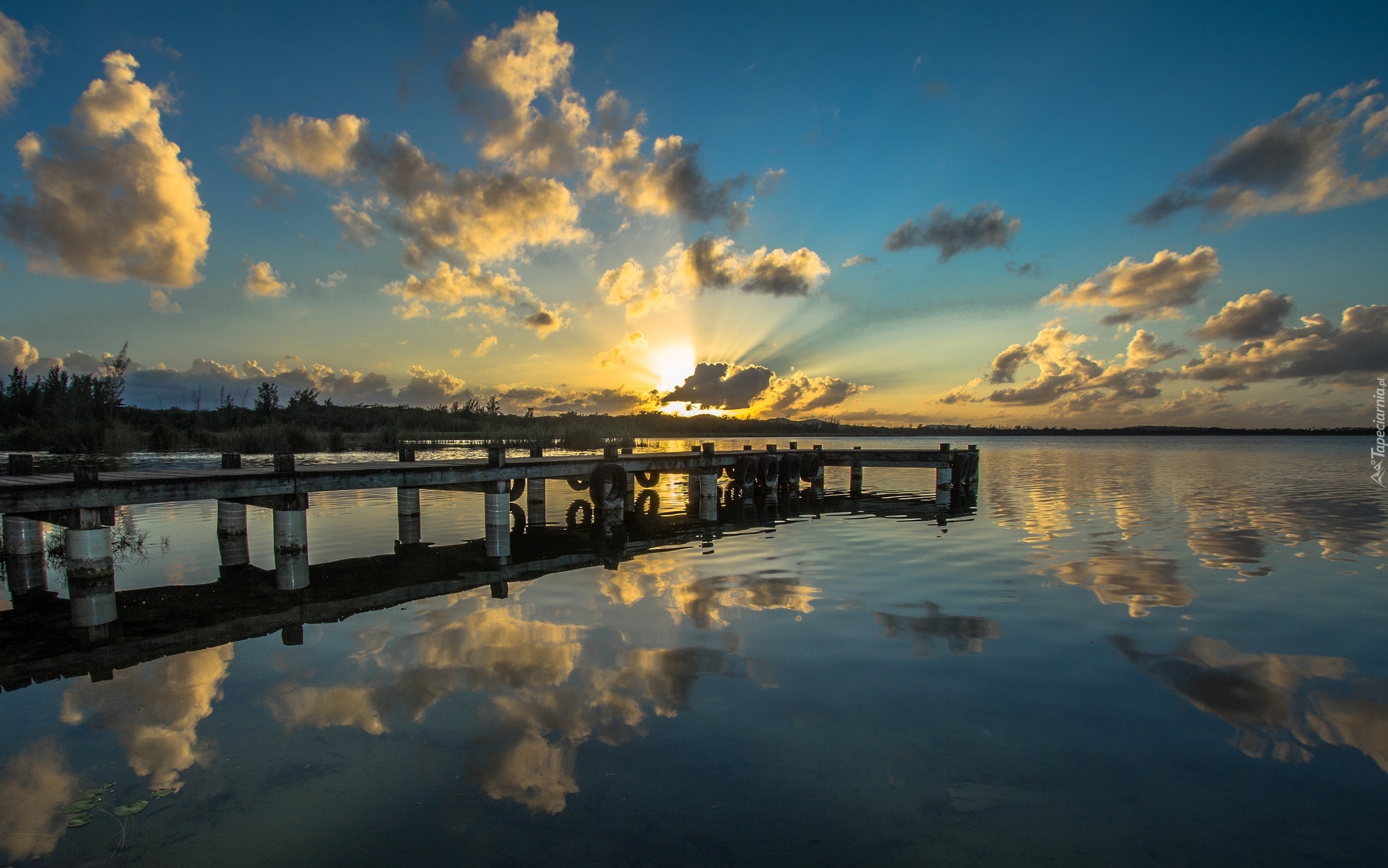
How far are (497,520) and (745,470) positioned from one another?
16410 mm

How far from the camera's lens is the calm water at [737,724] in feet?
17.7

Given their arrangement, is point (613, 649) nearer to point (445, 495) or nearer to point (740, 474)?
point (740, 474)

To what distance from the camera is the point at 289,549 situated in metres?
13.6

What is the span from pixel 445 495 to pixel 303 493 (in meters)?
22.7

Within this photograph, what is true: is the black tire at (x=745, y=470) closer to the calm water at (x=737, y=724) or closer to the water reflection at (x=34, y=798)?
the calm water at (x=737, y=724)

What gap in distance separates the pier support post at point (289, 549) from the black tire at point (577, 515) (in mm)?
10103

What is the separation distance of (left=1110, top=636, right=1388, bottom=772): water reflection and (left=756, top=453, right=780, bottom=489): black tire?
2173 centimetres

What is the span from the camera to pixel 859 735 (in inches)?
280

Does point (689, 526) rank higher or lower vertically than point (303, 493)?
lower

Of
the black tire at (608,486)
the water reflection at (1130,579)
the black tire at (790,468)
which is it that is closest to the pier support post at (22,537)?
the black tire at (608,486)

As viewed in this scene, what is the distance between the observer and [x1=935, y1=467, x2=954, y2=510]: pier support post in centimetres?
2994

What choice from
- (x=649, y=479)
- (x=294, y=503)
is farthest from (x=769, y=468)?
(x=294, y=503)

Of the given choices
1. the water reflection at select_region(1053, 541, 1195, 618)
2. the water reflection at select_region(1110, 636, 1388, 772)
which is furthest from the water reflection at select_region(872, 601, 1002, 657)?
the water reflection at select_region(1053, 541, 1195, 618)

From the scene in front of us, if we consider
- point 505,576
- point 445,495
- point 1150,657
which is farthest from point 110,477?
point 445,495
